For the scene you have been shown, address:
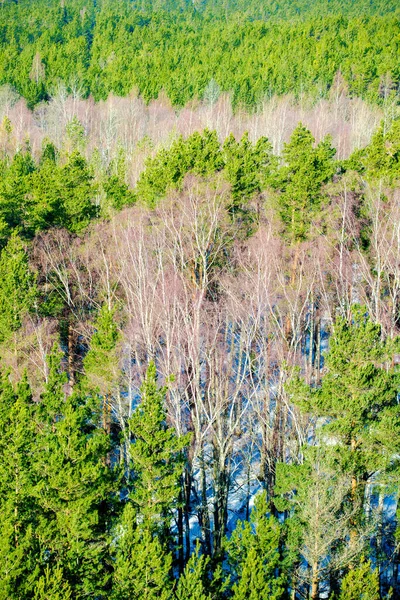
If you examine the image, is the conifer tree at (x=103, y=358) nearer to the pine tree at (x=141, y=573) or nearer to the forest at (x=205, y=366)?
the forest at (x=205, y=366)

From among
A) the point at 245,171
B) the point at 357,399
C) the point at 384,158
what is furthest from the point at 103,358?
the point at 384,158

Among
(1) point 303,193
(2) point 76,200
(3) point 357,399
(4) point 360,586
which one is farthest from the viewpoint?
(2) point 76,200

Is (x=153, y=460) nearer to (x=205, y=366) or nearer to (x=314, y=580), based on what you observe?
(x=314, y=580)

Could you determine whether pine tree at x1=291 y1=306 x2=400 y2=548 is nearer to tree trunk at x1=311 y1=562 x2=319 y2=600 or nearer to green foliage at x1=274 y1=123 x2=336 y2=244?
tree trunk at x1=311 y1=562 x2=319 y2=600

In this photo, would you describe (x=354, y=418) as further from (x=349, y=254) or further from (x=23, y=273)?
(x=23, y=273)

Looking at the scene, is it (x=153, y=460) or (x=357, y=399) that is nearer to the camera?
(x=357, y=399)

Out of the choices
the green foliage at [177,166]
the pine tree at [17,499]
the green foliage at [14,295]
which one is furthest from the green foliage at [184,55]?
the pine tree at [17,499]
